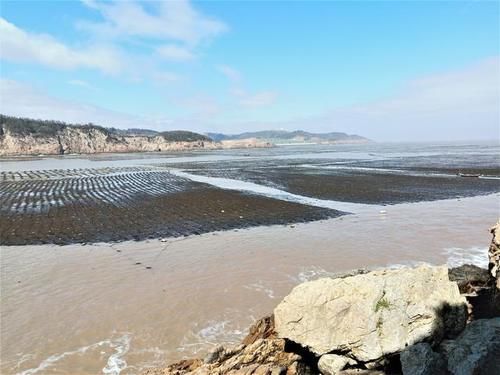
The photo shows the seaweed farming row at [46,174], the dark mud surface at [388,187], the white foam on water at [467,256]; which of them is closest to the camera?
the white foam on water at [467,256]

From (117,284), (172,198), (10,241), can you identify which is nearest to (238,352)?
(117,284)

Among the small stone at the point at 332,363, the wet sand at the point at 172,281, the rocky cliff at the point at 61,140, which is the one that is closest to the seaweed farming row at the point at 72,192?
the wet sand at the point at 172,281

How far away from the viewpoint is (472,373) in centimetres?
470

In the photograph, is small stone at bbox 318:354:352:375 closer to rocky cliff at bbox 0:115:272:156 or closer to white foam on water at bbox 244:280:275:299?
white foam on water at bbox 244:280:275:299

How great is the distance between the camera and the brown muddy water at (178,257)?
8.32 meters

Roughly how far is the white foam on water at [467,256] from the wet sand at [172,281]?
36 mm

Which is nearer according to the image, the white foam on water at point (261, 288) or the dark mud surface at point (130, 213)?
the white foam on water at point (261, 288)

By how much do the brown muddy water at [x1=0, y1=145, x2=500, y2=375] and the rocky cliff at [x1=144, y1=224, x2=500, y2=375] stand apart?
7.24 ft

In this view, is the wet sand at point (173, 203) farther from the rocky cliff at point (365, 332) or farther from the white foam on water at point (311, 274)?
the rocky cliff at point (365, 332)

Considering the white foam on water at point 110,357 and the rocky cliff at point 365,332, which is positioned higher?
the rocky cliff at point 365,332

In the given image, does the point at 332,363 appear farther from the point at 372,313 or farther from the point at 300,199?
the point at 300,199

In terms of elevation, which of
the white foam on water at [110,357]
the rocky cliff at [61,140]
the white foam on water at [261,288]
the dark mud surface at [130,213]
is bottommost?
the white foam on water at [110,357]

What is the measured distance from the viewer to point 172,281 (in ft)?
38.3

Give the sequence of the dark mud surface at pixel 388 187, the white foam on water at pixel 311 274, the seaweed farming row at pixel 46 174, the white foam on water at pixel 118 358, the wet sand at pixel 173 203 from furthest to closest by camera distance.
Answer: the seaweed farming row at pixel 46 174
the dark mud surface at pixel 388 187
the wet sand at pixel 173 203
the white foam on water at pixel 311 274
the white foam on water at pixel 118 358
